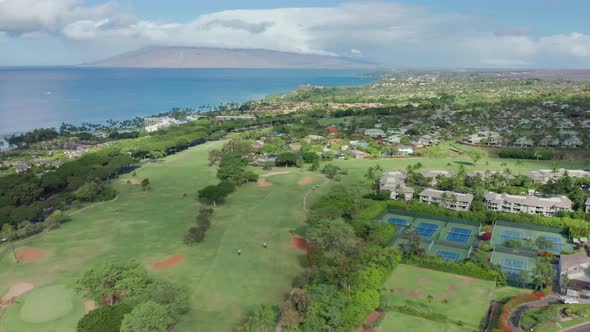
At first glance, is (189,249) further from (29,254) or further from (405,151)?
(405,151)

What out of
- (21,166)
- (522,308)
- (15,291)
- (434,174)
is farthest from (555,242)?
(21,166)

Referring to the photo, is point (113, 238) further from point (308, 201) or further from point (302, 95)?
point (302, 95)

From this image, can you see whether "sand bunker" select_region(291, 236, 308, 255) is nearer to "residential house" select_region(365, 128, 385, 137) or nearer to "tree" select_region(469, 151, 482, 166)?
"tree" select_region(469, 151, 482, 166)

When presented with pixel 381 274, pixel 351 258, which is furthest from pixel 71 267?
pixel 381 274

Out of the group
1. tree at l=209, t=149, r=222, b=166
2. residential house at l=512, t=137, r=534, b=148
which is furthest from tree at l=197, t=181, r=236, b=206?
residential house at l=512, t=137, r=534, b=148

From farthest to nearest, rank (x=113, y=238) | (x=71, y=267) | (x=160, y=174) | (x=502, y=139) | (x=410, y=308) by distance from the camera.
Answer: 1. (x=502, y=139)
2. (x=160, y=174)
3. (x=113, y=238)
4. (x=71, y=267)
5. (x=410, y=308)

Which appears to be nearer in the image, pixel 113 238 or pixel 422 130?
pixel 113 238

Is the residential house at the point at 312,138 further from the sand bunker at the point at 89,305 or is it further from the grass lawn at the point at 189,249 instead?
the sand bunker at the point at 89,305
